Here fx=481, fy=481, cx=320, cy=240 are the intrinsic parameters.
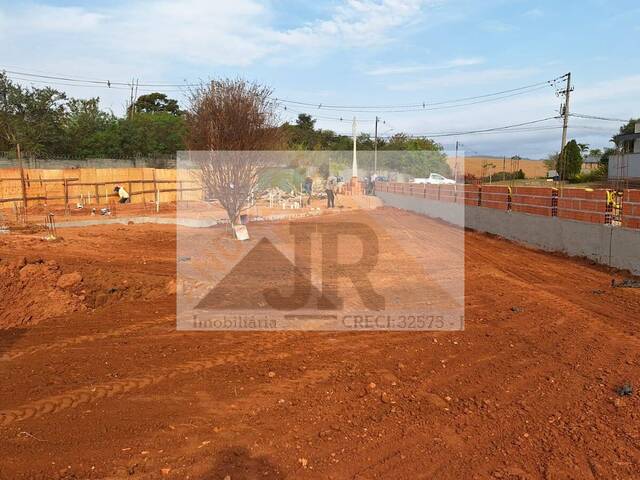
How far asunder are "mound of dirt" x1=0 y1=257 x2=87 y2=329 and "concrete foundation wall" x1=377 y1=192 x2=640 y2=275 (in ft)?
33.8

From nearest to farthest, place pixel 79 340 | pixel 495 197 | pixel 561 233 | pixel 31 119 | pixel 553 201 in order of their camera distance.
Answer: pixel 79 340
pixel 561 233
pixel 553 201
pixel 495 197
pixel 31 119

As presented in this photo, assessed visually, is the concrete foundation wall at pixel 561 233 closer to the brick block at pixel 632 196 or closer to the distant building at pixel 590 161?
the brick block at pixel 632 196

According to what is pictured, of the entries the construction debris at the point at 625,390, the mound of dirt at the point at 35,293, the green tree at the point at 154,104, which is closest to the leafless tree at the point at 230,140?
the mound of dirt at the point at 35,293

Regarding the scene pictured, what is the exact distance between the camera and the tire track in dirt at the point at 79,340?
17.4 ft

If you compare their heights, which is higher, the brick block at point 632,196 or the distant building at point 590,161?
the distant building at point 590,161

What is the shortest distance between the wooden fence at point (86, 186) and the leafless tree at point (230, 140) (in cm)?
831

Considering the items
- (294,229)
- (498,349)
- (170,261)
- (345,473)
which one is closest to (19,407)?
(345,473)

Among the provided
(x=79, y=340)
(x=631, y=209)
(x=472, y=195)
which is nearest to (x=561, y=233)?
(x=631, y=209)

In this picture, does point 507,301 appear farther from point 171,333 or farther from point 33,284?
point 33,284

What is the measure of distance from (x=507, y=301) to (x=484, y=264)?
3547mm

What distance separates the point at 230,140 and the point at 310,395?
33.8ft

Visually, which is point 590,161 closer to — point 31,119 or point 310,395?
point 31,119

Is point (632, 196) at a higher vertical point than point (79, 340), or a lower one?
higher

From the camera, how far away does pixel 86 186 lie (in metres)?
25.8
